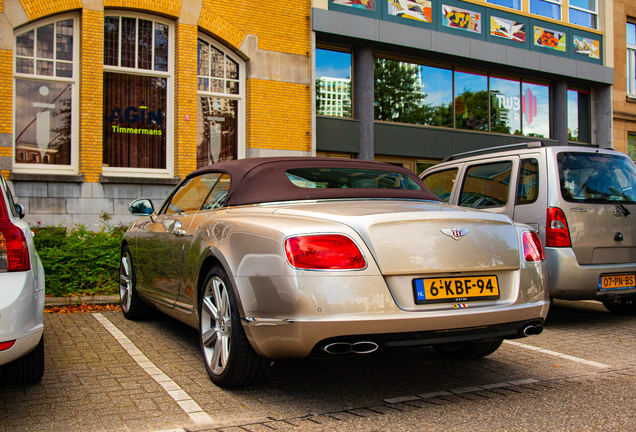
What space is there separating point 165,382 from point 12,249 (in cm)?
134

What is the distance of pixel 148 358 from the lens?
4.67 m

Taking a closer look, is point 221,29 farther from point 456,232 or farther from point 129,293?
point 456,232

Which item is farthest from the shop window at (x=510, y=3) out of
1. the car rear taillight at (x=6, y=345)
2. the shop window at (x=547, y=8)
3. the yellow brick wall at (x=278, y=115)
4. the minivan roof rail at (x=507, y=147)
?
the car rear taillight at (x=6, y=345)

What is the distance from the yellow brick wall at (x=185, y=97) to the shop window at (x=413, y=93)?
5.74 metres

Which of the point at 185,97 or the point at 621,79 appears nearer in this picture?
the point at 185,97

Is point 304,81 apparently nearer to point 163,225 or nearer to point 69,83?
point 69,83

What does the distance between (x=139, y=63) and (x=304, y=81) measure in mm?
4173

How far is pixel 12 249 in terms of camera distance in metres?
3.30

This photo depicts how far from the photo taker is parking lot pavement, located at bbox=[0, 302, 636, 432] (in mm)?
3285

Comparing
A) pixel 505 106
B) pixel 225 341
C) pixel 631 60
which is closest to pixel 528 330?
pixel 225 341

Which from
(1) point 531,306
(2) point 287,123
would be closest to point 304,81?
(2) point 287,123

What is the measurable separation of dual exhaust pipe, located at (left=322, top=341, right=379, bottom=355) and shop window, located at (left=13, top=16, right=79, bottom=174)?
454 inches

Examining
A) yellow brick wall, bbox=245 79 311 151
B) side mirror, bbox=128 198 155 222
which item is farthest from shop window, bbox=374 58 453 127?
side mirror, bbox=128 198 155 222

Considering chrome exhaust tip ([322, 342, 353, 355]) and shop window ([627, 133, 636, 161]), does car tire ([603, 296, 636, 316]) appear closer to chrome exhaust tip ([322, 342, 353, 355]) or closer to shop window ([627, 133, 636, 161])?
chrome exhaust tip ([322, 342, 353, 355])
